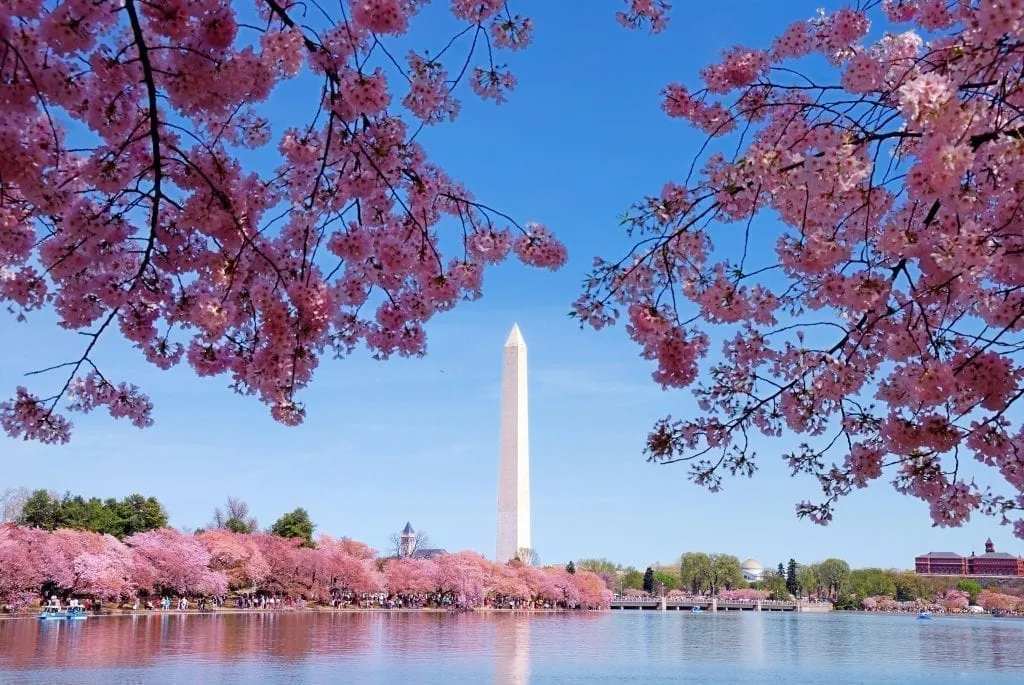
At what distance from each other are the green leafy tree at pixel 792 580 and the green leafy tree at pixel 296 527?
217ft

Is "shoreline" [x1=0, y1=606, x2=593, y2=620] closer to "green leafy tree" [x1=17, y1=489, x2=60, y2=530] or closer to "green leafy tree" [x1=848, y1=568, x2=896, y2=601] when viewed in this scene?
"green leafy tree" [x1=17, y1=489, x2=60, y2=530]

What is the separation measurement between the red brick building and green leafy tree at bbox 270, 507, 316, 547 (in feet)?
302

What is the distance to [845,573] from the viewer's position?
10312 centimetres

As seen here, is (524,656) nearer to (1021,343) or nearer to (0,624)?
(0,624)

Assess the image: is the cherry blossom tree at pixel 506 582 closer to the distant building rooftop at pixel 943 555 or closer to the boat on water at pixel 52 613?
the boat on water at pixel 52 613

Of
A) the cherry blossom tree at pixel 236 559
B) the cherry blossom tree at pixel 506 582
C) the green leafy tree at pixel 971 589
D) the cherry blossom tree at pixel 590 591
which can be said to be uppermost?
the cherry blossom tree at pixel 236 559

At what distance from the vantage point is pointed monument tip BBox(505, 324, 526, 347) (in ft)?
154

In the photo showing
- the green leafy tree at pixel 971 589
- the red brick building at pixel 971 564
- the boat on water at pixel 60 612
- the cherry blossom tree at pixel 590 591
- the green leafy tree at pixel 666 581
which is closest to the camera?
the boat on water at pixel 60 612

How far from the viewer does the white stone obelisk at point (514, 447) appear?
46938mm

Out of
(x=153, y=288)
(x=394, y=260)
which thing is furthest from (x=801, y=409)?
(x=153, y=288)

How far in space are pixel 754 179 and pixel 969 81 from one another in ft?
2.36

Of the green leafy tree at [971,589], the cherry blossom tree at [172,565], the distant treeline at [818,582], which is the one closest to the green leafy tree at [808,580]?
the distant treeline at [818,582]

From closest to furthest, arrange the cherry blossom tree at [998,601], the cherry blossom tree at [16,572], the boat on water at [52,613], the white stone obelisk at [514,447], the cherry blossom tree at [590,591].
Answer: the boat on water at [52,613], the cherry blossom tree at [16,572], the white stone obelisk at [514,447], the cherry blossom tree at [590,591], the cherry blossom tree at [998,601]

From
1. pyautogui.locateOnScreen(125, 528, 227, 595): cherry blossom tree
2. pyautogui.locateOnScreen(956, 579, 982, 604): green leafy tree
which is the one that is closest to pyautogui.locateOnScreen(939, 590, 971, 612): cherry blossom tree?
pyautogui.locateOnScreen(956, 579, 982, 604): green leafy tree
